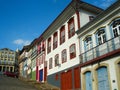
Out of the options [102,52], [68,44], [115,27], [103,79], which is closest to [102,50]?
[102,52]

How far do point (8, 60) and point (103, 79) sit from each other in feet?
226

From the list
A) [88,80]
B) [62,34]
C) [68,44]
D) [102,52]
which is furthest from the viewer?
[62,34]

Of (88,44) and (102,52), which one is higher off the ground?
(88,44)

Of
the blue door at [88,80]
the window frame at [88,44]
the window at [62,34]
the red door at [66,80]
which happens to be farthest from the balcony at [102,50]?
the window at [62,34]

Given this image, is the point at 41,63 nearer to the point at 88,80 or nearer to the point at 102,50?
the point at 88,80

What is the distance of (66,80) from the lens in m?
21.3

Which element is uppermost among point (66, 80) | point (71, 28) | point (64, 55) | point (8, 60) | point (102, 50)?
point (8, 60)

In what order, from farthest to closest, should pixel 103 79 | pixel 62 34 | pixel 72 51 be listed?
pixel 62 34 < pixel 72 51 < pixel 103 79

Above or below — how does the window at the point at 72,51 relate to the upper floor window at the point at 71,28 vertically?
below

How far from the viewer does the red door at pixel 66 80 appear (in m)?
20.5

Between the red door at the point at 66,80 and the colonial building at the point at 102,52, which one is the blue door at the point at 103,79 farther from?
the red door at the point at 66,80

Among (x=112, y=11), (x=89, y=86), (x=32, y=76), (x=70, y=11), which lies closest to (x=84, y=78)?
(x=89, y=86)

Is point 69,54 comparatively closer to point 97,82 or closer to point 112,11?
point 97,82

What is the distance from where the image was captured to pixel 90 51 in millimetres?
17531
